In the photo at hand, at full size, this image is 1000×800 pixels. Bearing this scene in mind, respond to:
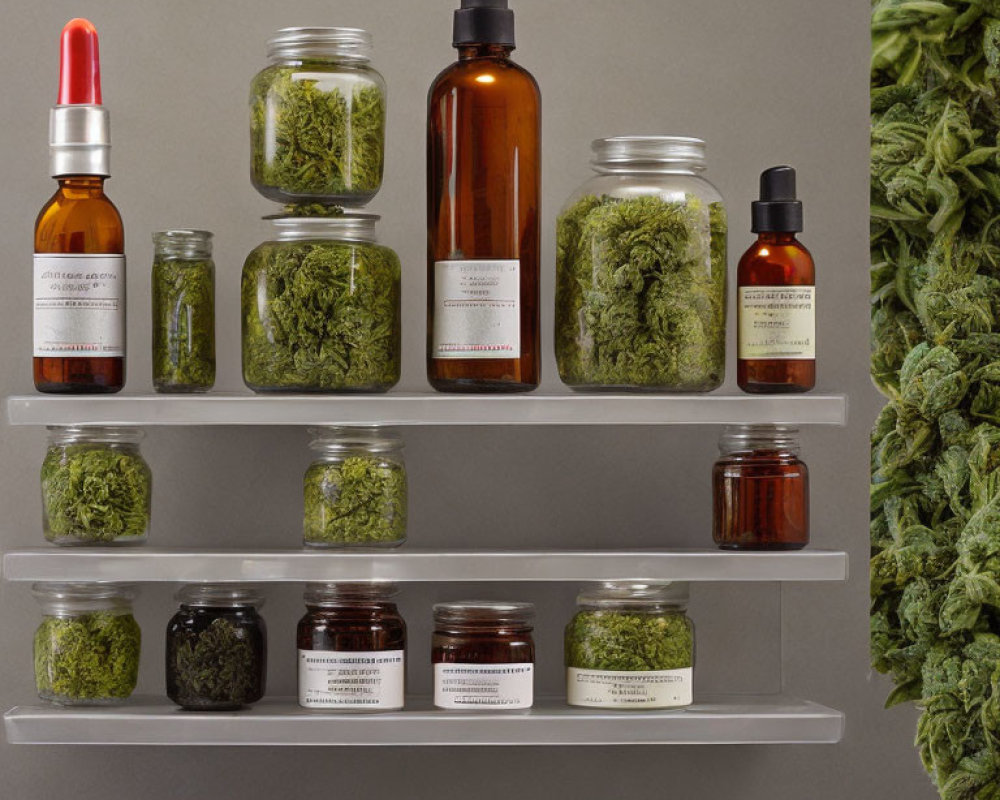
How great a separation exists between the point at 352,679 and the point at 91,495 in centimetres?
26

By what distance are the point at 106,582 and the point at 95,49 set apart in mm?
450

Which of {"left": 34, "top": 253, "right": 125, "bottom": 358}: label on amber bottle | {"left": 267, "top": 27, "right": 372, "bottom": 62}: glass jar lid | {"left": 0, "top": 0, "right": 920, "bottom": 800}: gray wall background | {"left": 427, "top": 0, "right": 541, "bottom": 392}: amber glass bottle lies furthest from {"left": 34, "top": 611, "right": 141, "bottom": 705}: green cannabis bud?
{"left": 267, "top": 27, "right": 372, "bottom": 62}: glass jar lid

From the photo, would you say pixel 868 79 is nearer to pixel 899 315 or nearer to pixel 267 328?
pixel 899 315

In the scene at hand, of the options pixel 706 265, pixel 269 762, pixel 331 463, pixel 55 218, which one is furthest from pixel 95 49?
pixel 269 762

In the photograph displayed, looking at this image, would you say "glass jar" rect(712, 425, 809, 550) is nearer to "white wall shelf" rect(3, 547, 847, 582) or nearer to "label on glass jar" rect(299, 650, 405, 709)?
"white wall shelf" rect(3, 547, 847, 582)

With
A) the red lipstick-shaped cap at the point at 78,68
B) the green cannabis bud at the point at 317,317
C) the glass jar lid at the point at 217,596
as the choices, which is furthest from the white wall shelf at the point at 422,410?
the red lipstick-shaped cap at the point at 78,68

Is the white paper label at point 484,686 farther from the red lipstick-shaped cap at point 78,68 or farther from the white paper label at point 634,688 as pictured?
the red lipstick-shaped cap at point 78,68

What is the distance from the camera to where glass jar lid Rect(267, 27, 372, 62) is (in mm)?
1040

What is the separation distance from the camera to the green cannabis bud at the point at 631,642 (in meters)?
1.06

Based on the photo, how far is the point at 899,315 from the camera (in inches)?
49.6

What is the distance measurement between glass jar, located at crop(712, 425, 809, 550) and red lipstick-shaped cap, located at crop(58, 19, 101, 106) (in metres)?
0.62

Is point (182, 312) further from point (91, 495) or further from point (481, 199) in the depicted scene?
point (481, 199)

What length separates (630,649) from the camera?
106 centimetres

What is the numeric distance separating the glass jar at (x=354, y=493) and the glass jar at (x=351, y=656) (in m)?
0.05
